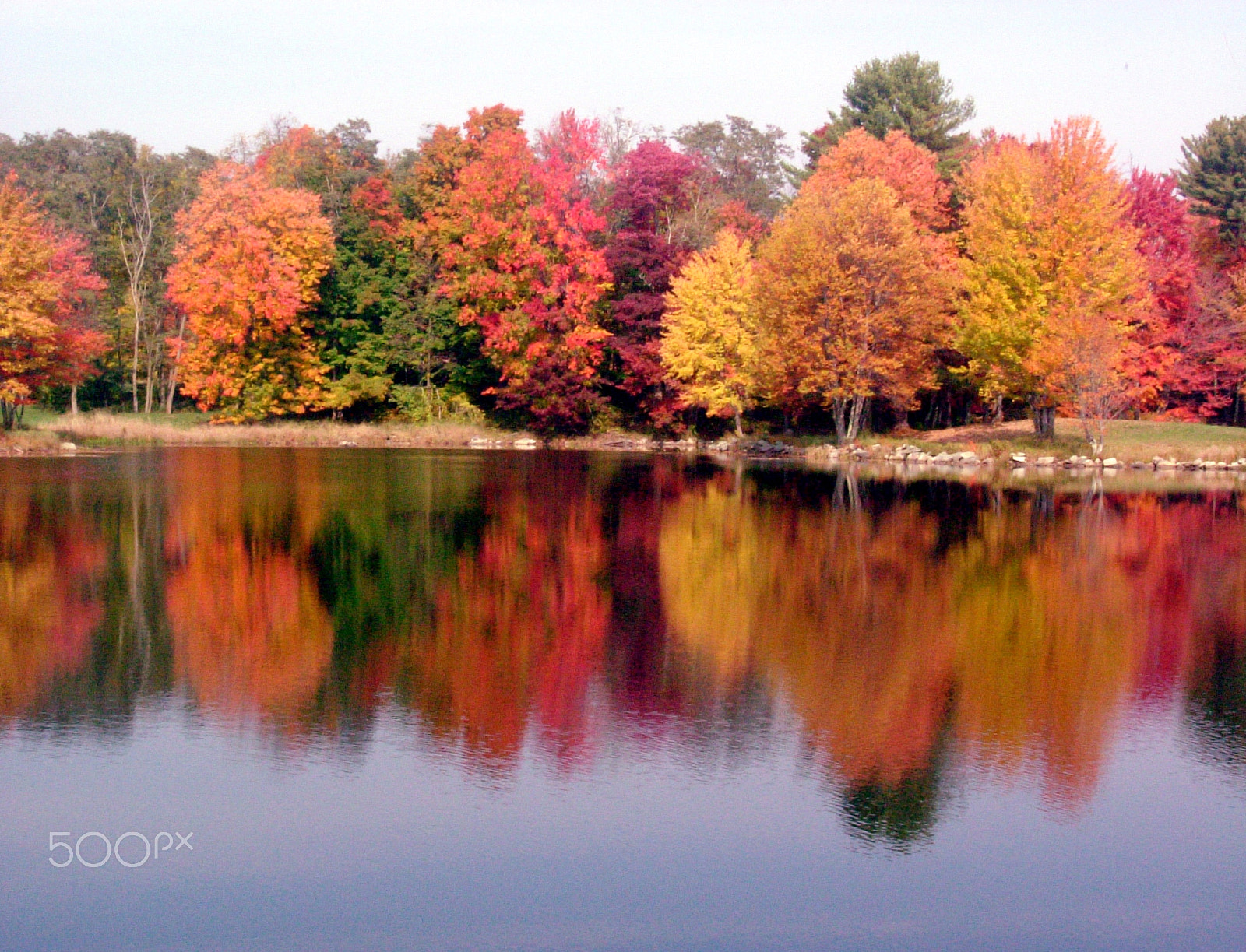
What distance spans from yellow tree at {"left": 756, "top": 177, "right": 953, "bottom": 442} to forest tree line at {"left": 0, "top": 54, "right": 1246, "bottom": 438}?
5.5 inches

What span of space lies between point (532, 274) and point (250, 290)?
1220 centimetres

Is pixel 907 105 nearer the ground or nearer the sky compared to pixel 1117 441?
nearer the sky

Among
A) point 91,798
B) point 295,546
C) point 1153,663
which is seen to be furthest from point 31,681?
point 1153,663

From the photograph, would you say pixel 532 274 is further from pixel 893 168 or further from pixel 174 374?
pixel 174 374

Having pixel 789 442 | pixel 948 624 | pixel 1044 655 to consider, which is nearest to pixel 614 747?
pixel 1044 655

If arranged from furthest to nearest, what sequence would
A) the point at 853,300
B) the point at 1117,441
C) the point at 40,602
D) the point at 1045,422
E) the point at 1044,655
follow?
the point at 853,300
the point at 1045,422
the point at 1117,441
the point at 40,602
the point at 1044,655

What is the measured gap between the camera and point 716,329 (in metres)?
48.4

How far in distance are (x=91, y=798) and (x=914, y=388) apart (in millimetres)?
39026

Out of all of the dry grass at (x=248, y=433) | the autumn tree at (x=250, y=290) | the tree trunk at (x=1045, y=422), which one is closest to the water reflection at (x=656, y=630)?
the tree trunk at (x=1045, y=422)

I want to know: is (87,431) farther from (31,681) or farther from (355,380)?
(31,681)

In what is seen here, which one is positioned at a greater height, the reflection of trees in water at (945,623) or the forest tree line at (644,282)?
the forest tree line at (644,282)

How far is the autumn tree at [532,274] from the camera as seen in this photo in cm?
5119

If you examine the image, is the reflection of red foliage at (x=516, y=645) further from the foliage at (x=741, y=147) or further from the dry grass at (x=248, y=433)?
the foliage at (x=741, y=147)

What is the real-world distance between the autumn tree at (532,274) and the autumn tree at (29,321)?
1638cm
